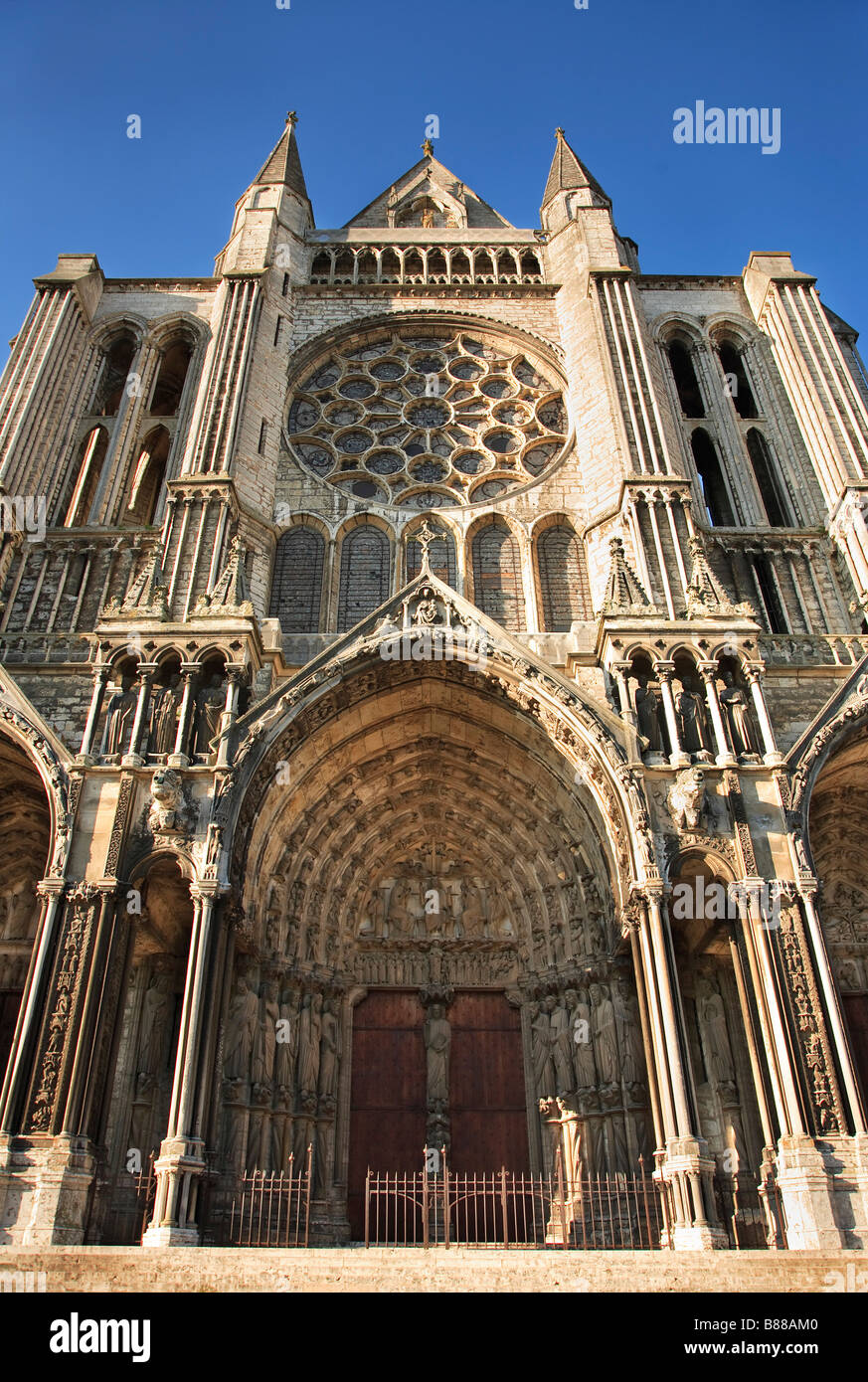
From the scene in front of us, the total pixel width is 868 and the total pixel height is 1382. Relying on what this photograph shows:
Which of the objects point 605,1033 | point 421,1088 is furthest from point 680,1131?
point 421,1088

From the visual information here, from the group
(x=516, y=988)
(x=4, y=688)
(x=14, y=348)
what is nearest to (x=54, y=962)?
(x=4, y=688)

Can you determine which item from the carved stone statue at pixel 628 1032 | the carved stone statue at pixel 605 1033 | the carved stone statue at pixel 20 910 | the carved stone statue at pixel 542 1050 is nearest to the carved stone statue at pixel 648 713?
the carved stone statue at pixel 628 1032

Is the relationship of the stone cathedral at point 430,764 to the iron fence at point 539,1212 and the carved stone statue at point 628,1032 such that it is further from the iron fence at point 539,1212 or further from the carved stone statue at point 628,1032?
the iron fence at point 539,1212

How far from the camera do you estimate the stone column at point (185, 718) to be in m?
11.3

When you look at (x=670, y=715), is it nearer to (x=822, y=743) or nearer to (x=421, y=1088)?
(x=822, y=743)

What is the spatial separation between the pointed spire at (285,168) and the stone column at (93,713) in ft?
48.2

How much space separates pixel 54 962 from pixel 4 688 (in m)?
3.76

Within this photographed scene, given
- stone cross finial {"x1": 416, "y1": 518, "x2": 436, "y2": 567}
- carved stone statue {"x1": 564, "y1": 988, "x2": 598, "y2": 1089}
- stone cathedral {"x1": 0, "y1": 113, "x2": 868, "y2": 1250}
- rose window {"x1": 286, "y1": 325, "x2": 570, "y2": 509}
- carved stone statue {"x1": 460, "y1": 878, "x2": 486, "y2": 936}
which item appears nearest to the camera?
stone cathedral {"x1": 0, "y1": 113, "x2": 868, "y2": 1250}

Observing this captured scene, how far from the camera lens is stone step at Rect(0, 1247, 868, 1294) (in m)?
6.76

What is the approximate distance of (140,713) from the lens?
11773mm

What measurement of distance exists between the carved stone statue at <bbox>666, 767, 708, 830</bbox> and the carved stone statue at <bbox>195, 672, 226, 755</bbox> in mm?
5500

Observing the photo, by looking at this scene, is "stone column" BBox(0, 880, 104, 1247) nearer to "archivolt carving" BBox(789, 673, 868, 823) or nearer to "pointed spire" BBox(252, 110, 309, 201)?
"archivolt carving" BBox(789, 673, 868, 823)

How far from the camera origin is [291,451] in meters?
17.3

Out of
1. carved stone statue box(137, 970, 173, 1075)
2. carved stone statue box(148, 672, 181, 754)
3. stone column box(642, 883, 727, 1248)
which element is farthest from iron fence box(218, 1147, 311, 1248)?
carved stone statue box(148, 672, 181, 754)
